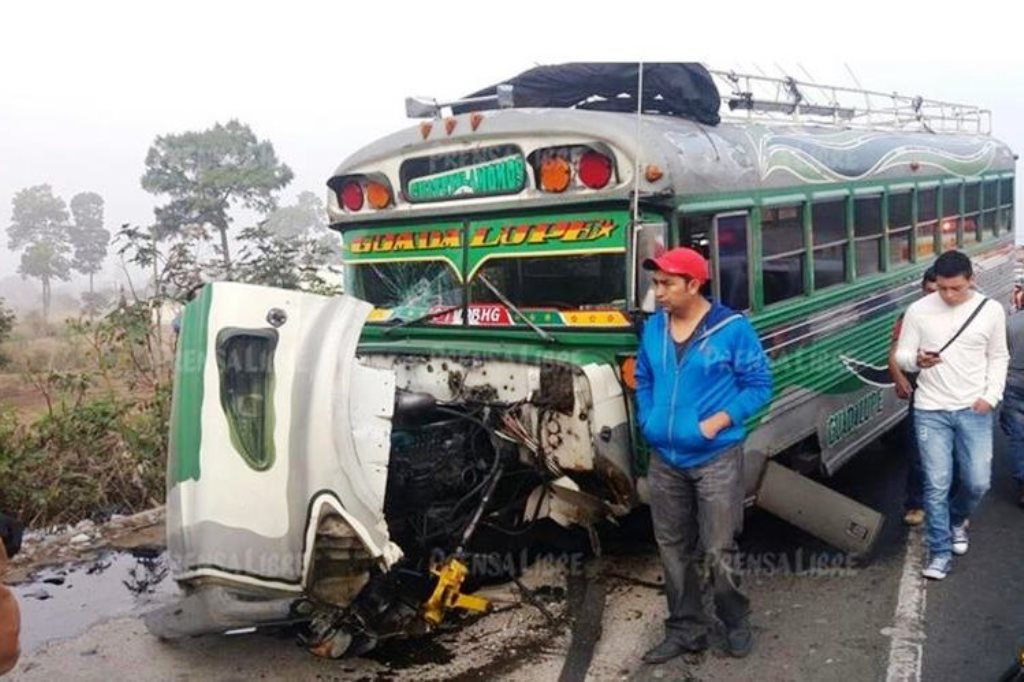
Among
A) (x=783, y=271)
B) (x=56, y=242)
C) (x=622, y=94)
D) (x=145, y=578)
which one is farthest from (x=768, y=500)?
(x=56, y=242)

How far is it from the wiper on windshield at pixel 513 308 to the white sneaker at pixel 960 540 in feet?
8.50

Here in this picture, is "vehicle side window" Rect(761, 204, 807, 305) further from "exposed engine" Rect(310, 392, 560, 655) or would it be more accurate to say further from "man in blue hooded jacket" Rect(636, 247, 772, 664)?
"exposed engine" Rect(310, 392, 560, 655)

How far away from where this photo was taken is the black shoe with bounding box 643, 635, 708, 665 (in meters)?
3.97

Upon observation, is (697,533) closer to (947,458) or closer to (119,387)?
(947,458)

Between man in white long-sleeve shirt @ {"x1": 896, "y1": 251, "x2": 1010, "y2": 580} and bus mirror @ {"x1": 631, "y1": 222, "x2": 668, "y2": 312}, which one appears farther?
man in white long-sleeve shirt @ {"x1": 896, "y1": 251, "x2": 1010, "y2": 580}

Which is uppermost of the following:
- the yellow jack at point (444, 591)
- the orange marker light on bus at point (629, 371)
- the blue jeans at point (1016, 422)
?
the orange marker light on bus at point (629, 371)

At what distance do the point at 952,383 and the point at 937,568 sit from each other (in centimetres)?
100

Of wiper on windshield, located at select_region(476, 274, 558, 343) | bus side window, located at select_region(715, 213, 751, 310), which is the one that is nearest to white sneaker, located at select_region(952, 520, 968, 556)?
bus side window, located at select_region(715, 213, 751, 310)

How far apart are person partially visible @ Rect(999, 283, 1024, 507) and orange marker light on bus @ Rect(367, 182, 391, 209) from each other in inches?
159

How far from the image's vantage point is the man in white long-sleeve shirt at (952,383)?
4.56 metres

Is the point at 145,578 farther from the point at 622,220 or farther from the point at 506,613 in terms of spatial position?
the point at 622,220

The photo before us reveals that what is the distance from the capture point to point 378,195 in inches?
201

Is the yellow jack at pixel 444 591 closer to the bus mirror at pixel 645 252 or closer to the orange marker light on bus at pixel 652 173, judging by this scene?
the bus mirror at pixel 645 252

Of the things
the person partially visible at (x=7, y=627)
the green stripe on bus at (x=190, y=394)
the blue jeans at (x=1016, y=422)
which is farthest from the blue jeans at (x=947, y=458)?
the person partially visible at (x=7, y=627)
